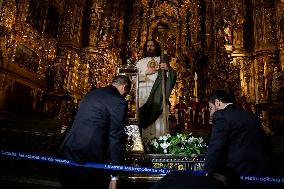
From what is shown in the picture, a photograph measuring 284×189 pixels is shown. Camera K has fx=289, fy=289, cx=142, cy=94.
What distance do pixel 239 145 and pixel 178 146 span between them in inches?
65.5

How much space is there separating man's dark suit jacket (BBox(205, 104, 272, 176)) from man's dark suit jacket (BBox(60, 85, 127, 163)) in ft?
3.14

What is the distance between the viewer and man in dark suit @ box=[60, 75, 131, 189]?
3004 mm

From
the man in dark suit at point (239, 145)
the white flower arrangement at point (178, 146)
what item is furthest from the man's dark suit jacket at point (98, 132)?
the white flower arrangement at point (178, 146)

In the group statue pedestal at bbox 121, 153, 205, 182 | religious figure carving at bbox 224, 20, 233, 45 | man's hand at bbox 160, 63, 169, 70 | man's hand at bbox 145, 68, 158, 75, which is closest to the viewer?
statue pedestal at bbox 121, 153, 205, 182

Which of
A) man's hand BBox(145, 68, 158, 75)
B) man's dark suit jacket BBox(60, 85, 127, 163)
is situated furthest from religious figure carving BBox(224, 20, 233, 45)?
man's dark suit jacket BBox(60, 85, 127, 163)

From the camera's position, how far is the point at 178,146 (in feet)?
14.9

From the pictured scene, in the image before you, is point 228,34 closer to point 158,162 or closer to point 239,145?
point 158,162

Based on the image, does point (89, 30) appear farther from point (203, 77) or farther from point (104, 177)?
point (104, 177)

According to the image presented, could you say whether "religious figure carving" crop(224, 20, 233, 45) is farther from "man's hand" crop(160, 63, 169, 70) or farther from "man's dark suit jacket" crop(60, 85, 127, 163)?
"man's dark suit jacket" crop(60, 85, 127, 163)

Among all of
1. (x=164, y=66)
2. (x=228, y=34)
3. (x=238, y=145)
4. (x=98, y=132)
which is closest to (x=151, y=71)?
(x=164, y=66)

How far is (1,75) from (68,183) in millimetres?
8397

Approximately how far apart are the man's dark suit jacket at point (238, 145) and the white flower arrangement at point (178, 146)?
135 cm

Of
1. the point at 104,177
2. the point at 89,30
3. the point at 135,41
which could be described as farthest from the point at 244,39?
the point at 104,177

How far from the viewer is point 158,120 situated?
542 cm
